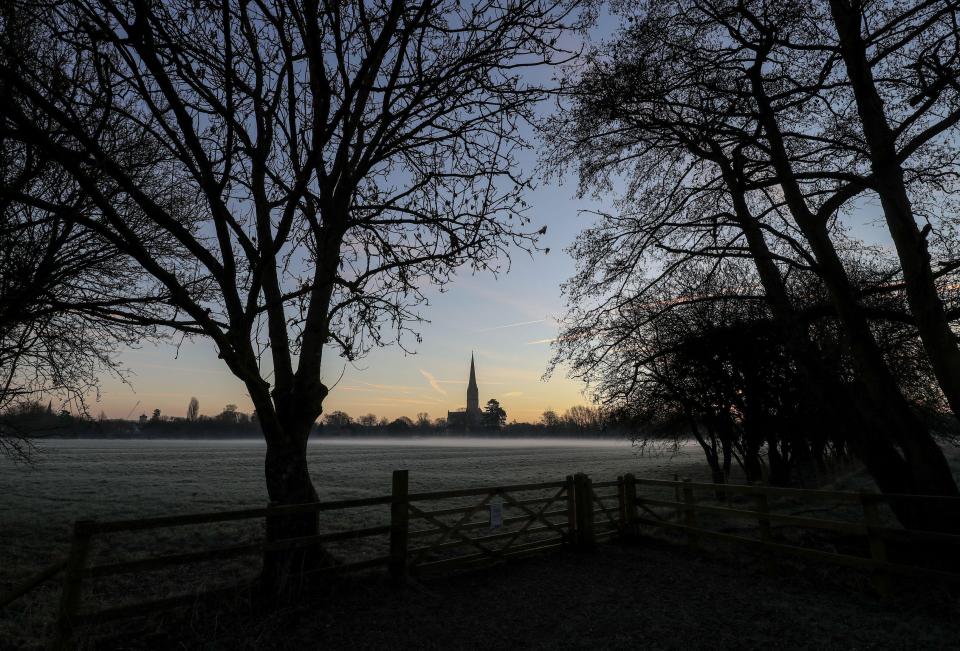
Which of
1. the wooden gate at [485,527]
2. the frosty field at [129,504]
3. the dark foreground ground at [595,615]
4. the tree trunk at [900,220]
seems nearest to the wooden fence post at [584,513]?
the wooden gate at [485,527]

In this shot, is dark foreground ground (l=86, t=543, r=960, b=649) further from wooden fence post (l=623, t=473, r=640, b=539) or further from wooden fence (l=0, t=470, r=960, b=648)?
wooden fence post (l=623, t=473, r=640, b=539)

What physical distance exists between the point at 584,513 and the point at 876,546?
487 cm

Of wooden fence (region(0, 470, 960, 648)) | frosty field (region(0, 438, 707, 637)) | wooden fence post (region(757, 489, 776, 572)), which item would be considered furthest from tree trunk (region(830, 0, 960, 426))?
frosty field (region(0, 438, 707, 637))

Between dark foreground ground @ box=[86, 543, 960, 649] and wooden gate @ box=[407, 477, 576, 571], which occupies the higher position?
wooden gate @ box=[407, 477, 576, 571]

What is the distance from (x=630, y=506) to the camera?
37.0 feet

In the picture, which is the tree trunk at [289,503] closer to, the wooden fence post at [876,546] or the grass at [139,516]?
the grass at [139,516]

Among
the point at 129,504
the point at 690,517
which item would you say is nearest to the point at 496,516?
the point at 690,517

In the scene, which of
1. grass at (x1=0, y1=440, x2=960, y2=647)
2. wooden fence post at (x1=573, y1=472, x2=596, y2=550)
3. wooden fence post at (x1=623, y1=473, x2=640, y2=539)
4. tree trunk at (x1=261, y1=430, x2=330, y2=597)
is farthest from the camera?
wooden fence post at (x1=623, y1=473, x2=640, y2=539)

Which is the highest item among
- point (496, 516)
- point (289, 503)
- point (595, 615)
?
point (289, 503)

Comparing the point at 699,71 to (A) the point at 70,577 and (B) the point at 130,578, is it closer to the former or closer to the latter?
(A) the point at 70,577

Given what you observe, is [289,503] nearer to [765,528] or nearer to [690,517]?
[690,517]

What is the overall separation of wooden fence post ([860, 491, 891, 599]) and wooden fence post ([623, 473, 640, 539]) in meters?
4.62

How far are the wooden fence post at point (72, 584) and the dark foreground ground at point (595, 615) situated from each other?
0.50 meters

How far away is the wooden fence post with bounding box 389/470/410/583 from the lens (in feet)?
26.0
